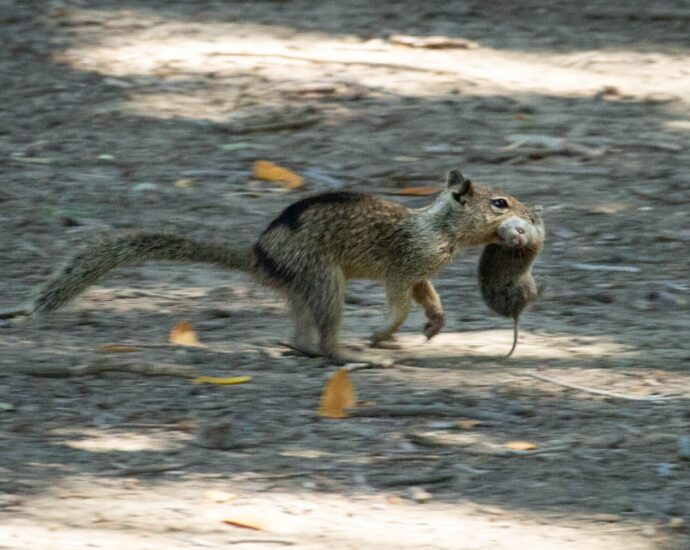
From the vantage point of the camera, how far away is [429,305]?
6.50 m

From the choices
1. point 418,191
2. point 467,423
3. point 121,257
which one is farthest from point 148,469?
point 418,191

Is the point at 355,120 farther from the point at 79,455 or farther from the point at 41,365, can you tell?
the point at 79,455

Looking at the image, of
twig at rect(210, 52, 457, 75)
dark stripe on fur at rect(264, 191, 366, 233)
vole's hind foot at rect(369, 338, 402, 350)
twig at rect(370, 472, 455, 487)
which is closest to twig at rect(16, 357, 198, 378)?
dark stripe on fur at rect(264, 191, 366, 233)

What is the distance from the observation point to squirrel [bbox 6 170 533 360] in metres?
6.23

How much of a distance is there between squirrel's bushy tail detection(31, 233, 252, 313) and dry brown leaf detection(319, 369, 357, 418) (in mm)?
943

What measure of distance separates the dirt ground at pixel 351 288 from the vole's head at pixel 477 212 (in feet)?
1.82

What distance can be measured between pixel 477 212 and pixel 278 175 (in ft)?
9.99

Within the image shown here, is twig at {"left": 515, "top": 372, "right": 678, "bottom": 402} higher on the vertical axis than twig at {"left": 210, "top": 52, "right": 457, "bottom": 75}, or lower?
lower

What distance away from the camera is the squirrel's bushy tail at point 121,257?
621 centimetres

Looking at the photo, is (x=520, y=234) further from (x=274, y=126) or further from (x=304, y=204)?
(x=274, y=126)

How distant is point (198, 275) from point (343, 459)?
2.78 meters

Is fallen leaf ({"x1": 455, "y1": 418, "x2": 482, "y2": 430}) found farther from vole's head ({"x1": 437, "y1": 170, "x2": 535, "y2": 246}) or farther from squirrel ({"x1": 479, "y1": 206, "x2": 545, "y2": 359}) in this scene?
vole's head ({"x1": 437, "y1": 170, "x2": 535, "y2": 246})

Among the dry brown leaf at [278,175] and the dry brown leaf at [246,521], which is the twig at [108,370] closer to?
the dry brown leaf at [246,521]

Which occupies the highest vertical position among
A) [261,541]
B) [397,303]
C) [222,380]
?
[397,303]
